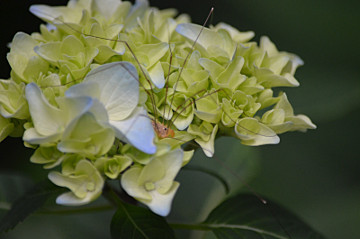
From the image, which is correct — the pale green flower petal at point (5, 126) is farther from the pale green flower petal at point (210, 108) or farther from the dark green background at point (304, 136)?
the dark green background at point (304, 136)

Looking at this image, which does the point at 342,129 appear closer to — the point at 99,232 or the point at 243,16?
the point at 243,16

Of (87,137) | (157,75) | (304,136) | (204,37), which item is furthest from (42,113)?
(304,136)

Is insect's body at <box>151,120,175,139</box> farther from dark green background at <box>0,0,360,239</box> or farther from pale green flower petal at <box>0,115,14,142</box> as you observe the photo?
dark green background at <box>0,0,360,239</box>

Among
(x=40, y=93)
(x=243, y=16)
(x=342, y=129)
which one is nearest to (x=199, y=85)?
(x=40, y=93)

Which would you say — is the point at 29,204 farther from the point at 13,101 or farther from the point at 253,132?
the point at 253,132

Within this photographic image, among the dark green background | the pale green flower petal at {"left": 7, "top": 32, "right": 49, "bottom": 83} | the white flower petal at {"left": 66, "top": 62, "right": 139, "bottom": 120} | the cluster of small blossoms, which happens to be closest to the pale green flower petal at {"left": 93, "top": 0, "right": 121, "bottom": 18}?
the cluster of small blossoms

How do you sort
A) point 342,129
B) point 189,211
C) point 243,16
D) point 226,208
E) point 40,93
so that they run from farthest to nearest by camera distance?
point 243,16
point 342,129
point 189,211
point 226,208
point 40,93
